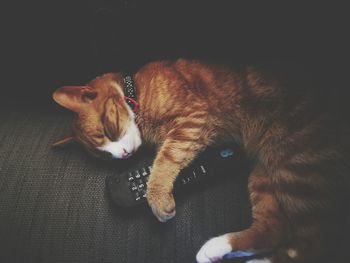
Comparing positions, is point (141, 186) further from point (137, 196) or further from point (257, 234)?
point (257, 234)

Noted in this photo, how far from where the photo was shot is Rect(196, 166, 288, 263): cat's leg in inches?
31.2

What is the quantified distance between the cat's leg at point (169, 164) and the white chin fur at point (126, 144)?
83 millimetres

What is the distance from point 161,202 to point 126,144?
0.76 feet

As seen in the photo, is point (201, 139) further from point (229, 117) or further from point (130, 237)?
point (130, 237)

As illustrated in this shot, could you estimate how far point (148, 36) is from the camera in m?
0.92

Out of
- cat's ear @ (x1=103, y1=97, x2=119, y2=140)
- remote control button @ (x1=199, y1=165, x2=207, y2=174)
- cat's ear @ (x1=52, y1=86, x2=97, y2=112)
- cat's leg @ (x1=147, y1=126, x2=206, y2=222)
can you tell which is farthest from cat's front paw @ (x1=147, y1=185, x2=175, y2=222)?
cat's ear @ (x1=52, y1=86, x2=97, y2=112)

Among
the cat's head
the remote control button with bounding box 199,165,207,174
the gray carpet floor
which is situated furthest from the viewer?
the cat's head

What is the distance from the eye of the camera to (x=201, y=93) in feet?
3.28

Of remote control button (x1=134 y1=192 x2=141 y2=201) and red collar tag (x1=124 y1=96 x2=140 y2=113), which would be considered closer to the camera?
remote control button (x1=134 y1=192 x2=141 y2=201)

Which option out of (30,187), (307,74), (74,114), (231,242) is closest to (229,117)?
(307,74)

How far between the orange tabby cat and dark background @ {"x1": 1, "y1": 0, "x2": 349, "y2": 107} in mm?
66

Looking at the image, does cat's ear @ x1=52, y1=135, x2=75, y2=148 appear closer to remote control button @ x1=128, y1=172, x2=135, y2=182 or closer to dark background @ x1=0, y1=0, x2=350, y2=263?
dark background @ x1=0, y1=0, x2=350, y2=263

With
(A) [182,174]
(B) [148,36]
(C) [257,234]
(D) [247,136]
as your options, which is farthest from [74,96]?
(C) [257,234]

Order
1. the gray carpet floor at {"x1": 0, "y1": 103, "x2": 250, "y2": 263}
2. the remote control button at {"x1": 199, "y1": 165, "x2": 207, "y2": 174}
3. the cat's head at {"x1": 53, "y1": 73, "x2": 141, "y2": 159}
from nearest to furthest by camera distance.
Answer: the gray carpet floor at {"x1": 0, "y1": 103, "x2": 250, "y2": 263} → the remote control button at {"x1": 199, "y1": 165, "x2": 207, "y2": 174} → the cat's head at {"x1": 53, "y1": 73, "x2": 141, "y2": 159}
